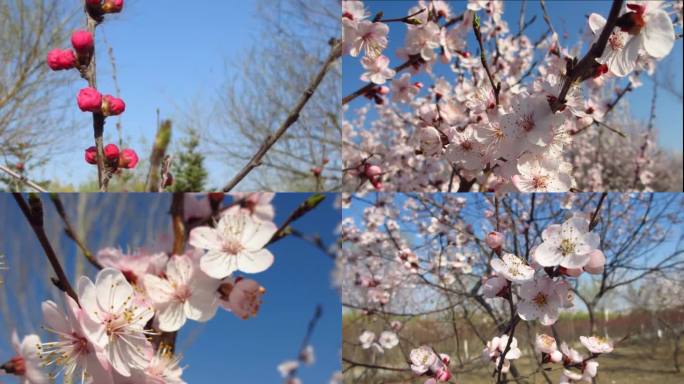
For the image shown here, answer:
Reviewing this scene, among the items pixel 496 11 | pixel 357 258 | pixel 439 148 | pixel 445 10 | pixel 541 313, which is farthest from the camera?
pixel 496 11

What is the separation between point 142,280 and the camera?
1.76ft

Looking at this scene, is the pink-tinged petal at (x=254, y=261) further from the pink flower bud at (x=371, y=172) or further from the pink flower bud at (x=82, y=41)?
the pink flower bud at (x=371, y=172)

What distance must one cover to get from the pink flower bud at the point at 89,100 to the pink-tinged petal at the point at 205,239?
0.22m

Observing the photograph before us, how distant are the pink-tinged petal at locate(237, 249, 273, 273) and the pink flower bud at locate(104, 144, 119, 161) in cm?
26

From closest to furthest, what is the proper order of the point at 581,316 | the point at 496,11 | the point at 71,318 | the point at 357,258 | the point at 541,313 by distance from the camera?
1. the point at 71,318
2. the point at 541,313
3. the point at 581,316
4. the point at 357,258
5. the point at 496,11

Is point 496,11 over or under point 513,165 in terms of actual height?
over

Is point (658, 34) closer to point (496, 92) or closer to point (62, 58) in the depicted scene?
point (496, 92)

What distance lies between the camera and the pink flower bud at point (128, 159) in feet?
2.26

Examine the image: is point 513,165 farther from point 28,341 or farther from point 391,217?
point 28,341

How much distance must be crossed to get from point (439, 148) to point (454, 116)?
0.99 feet

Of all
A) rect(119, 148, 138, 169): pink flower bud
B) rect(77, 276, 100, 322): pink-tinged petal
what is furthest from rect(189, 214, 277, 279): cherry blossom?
rect(119, 148, 138, 169): pink flower bud

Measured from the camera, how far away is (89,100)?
61 centimetres

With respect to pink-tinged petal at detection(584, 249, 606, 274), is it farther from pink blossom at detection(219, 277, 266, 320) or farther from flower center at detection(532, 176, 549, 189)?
pink blossom at detection(219, 277, 266, 320)

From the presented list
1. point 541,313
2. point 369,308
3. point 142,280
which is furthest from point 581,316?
point 142,280
